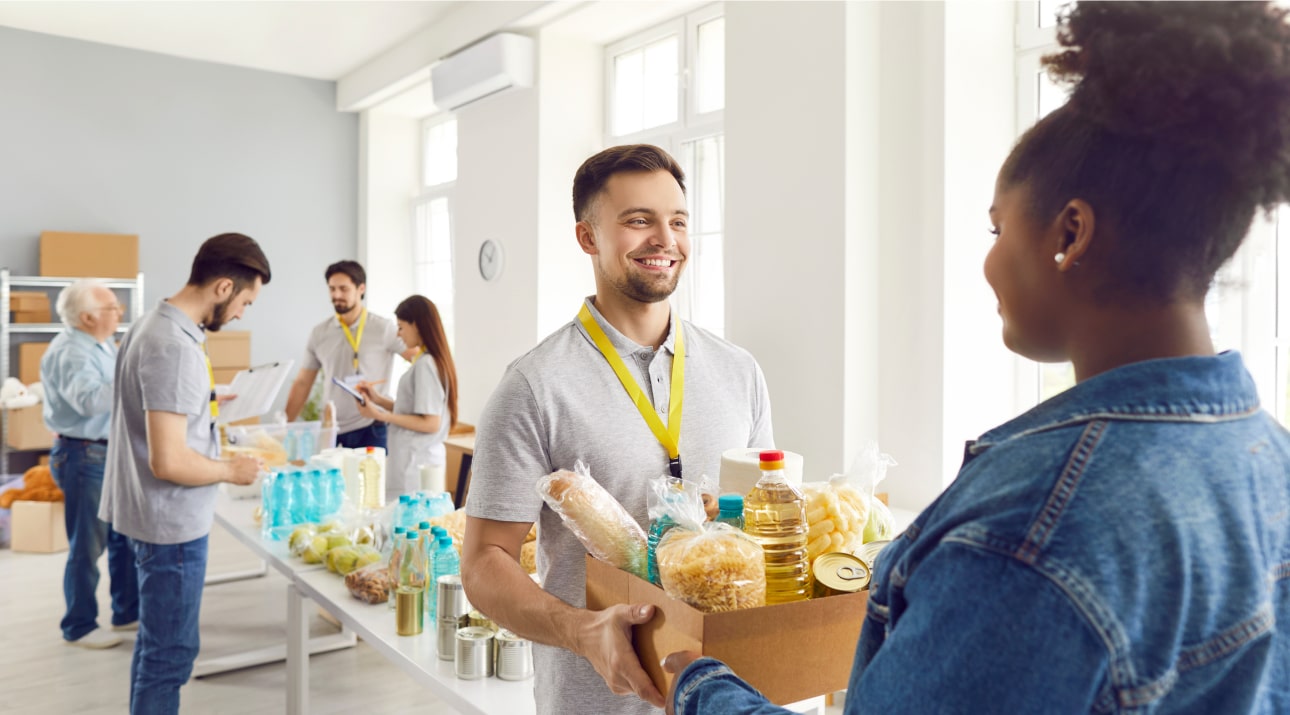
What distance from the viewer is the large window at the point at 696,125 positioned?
4863 mm

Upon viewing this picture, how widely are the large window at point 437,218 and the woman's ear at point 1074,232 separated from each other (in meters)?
6.88

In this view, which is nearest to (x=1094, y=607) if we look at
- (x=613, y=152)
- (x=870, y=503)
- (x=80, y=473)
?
(x=870, y=503)

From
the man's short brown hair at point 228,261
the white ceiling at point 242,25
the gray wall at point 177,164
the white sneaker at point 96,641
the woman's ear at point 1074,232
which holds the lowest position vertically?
the white sneaker at point 96,641

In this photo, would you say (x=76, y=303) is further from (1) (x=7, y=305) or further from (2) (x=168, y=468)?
(1) (x=7, y=305)

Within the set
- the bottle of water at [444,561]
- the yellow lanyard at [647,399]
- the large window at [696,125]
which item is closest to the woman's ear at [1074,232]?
the yellow lanyard at [647,399]

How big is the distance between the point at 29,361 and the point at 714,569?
6784 millimetres

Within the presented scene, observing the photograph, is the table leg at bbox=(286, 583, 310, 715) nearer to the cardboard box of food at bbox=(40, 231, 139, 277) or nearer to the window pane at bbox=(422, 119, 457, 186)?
the cardboard box of food at bbox=(40, 231, 139, 277)

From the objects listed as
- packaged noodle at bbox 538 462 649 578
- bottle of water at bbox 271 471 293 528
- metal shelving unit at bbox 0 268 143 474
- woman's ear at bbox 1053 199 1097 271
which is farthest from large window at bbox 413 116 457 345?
woman's ear at bbox 1053 199 1097 271

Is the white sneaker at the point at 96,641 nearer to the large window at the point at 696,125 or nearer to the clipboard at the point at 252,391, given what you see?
→ the clipboard at the point at 252,391

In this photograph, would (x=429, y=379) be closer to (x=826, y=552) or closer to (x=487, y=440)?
(x=487, y=440)

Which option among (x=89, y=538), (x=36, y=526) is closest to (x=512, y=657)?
(x=89, y=538)

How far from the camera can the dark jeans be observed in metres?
4.31

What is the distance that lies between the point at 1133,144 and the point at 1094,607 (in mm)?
295

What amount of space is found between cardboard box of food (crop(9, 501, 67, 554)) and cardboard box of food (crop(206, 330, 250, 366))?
5.67 feet
